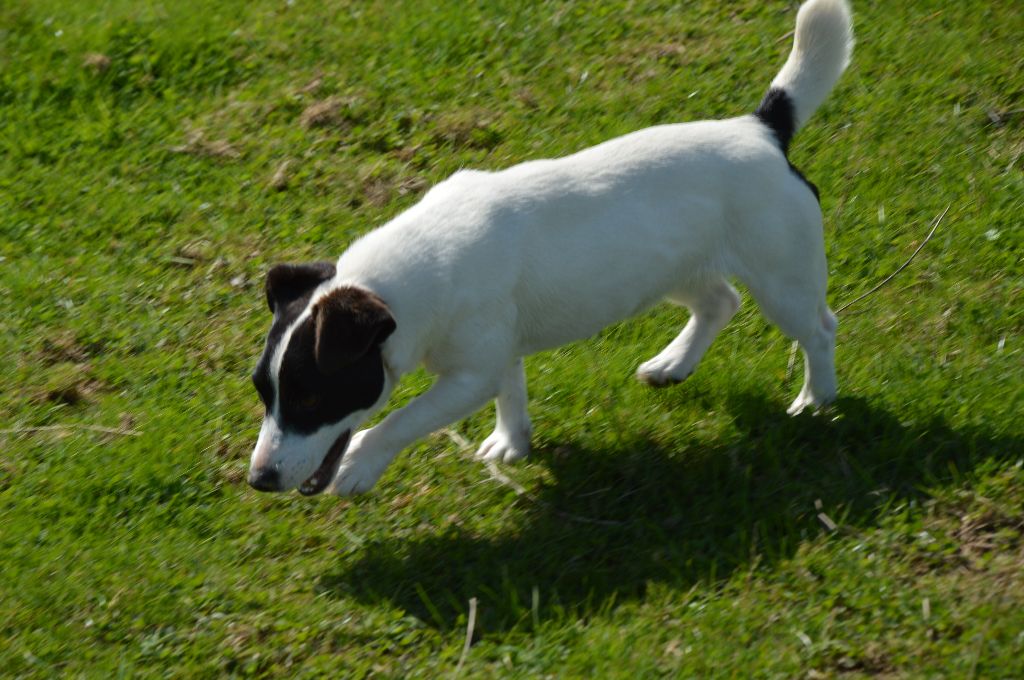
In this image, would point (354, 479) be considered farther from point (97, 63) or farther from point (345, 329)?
point (97, 63)

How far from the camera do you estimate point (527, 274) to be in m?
5.09

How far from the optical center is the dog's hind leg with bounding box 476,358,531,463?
5.53 meters

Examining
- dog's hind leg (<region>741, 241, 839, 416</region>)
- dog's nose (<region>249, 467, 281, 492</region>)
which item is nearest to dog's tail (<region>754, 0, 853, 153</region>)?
dog's hind leg (<region>741, 241, 839, 416</region>)

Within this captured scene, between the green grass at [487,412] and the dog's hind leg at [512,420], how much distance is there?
0.13 m

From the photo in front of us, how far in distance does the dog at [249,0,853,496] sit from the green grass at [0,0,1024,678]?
421mm

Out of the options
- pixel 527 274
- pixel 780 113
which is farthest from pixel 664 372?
pixel 780 113

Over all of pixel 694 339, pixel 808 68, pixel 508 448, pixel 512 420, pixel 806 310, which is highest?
pixel 808 68

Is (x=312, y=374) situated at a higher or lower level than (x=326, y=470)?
higher

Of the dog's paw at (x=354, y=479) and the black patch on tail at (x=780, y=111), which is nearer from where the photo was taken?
the dog's paw at (x=354, y=479)

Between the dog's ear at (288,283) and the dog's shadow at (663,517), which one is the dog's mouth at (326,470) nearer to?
the dog's shadow at (663,517)

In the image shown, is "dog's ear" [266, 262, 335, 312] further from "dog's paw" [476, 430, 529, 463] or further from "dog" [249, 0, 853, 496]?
"dog's paw" [476, 430, 529, 463]

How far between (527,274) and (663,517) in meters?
1.08

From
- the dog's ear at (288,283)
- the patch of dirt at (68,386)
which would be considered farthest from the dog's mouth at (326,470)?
the patch of dirt at (68,386)

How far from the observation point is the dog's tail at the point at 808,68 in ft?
18.0
